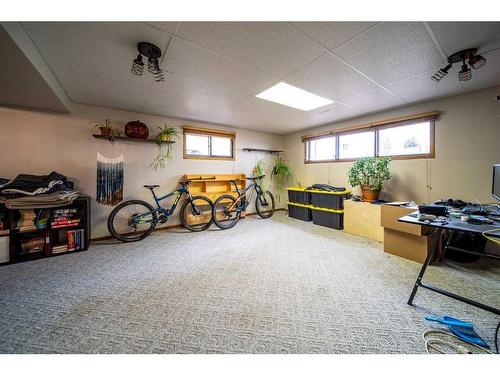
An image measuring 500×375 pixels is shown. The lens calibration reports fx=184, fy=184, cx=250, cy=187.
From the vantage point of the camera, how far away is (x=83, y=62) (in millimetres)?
1829

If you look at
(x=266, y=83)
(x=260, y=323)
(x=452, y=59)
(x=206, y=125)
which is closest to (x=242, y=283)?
(x=260, y=323)

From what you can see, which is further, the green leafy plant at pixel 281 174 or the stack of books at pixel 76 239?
the green leafy plant at pixel 281 174

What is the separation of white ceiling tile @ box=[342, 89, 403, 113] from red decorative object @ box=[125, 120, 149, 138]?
3.37 metres

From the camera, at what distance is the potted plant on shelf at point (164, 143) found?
3.44 metres

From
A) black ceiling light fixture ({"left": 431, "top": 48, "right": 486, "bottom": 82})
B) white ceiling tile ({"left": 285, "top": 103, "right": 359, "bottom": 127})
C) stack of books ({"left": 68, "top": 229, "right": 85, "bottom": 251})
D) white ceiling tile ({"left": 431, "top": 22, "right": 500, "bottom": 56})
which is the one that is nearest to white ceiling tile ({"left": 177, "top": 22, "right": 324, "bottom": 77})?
white ceiling tile ({"left": 431, "top": 22, "right": 500, "bottom": 56})

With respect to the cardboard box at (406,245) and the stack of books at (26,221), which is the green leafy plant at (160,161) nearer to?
the stack of books at (26,221)

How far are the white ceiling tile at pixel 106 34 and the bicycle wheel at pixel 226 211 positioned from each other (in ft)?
8.62

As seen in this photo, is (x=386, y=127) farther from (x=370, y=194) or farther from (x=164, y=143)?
(x=164, y=143)

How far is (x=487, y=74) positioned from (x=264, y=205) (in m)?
3.87

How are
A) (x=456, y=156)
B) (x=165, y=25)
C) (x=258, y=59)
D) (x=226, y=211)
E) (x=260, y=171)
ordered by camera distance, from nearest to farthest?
(x=165, y=25), (x=258, y=59), (x=456, y=156), (x=226, y=211), (x=260, y=171)

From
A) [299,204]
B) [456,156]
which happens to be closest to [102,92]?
[299,204]

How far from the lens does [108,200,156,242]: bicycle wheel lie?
299 cm

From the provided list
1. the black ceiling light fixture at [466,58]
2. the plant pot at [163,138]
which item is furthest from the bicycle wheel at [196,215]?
the black ceiling light fixture at [466,58]

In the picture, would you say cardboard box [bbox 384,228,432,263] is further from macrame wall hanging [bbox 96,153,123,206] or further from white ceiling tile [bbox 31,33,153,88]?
macrame wall hanging [bbox 96,153,123,206]
